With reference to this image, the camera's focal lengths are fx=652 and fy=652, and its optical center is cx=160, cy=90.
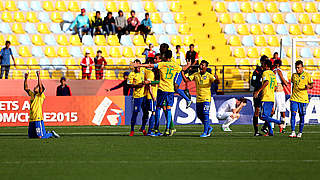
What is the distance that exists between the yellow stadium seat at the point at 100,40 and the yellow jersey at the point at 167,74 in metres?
11.4

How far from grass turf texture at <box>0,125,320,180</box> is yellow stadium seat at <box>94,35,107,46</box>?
38.9 ft

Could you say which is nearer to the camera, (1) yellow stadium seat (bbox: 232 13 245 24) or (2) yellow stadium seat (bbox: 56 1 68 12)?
(2) yellow stadium seat (bbox: 56 1 68 12)

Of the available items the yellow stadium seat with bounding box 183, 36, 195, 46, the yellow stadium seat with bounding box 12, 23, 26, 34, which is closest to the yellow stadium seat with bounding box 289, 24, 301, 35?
the yellow stadium seat with bounding box 183, 36, 195, 46

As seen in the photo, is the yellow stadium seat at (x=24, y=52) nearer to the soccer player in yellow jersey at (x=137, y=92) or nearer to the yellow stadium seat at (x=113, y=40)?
the yellow stadium seat at (x=113, y=40)

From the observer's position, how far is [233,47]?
89.7 ft

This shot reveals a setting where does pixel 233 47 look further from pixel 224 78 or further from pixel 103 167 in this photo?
pixel 103 167

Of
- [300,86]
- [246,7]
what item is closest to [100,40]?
[246,7]

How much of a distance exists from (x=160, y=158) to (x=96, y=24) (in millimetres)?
16319

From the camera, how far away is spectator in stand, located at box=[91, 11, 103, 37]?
1020 inches

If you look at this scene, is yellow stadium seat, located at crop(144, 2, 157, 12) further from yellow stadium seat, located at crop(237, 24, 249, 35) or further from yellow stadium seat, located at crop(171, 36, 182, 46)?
yellow stadium seat, located at crop(237, 24, 249, 35)

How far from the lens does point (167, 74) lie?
50.2 feet

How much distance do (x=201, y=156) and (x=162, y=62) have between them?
484 centimetres

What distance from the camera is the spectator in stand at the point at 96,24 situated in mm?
25906

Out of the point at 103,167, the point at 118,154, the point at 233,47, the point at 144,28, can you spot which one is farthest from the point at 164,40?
the point at 103,167
